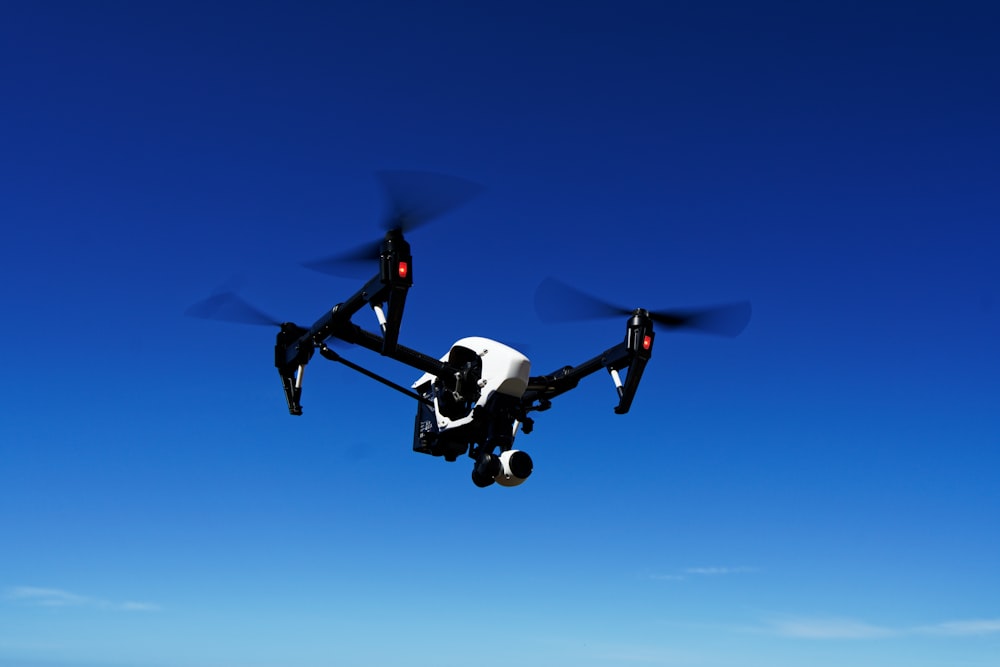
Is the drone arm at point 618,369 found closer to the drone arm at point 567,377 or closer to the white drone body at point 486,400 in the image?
the drone arm at point 567,377

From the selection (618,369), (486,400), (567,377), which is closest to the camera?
(486,400)

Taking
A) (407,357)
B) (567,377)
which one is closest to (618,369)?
(567,377)

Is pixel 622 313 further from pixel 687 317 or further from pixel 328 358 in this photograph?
pixel 328 358

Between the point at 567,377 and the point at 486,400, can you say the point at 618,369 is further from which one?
the point at 486,400

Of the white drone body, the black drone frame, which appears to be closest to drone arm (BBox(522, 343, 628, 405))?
the black drone frame

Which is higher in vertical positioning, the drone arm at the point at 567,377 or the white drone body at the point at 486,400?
the drone arm at the point at 567,377

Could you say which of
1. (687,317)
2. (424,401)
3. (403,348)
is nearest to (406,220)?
(403,348)

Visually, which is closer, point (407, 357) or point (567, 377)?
point (407, 357)

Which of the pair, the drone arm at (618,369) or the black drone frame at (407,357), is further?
the drone arm at (618,369)

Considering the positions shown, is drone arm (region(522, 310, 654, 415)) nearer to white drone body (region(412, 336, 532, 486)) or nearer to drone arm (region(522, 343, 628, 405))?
drone arm (region(522, 343, 628, 405))

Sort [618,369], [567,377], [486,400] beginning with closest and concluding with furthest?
[486,400], [618,369], [567,377]

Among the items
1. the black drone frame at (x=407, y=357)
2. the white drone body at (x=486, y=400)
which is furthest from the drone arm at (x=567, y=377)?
the white drone body at (x=486, y=400)
